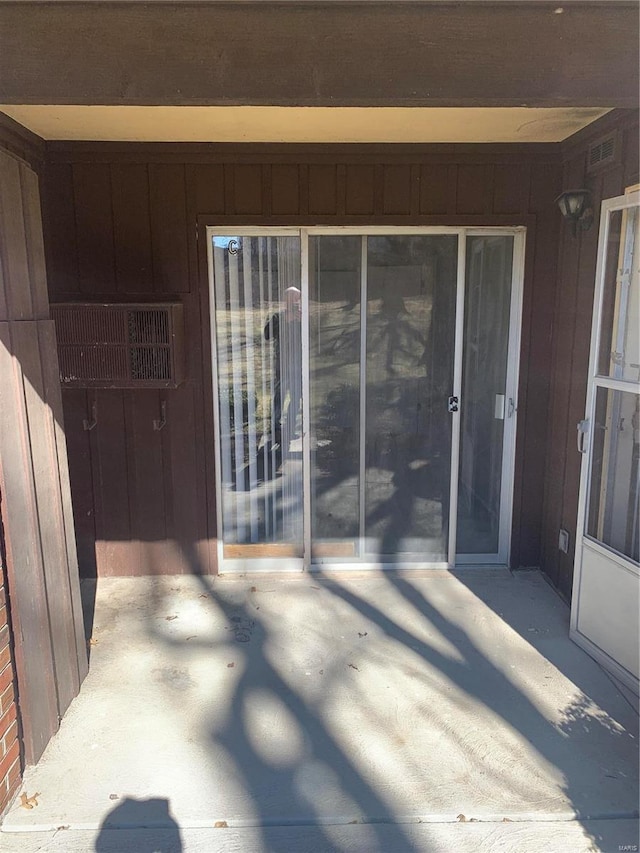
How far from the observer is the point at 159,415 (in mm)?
3775

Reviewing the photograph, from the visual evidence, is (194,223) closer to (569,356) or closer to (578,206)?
(578,206)

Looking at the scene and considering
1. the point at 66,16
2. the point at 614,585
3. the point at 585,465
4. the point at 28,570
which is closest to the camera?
the point at 66,16

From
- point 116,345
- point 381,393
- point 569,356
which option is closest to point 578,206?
point 569,356

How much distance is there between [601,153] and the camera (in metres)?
3.07

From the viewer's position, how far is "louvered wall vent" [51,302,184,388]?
335 centimetres

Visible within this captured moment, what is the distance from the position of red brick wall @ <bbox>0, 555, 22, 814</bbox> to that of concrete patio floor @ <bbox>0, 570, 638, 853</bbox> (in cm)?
9

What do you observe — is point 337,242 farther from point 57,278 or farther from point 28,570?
point 28,570

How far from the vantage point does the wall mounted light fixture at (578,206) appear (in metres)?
3.24

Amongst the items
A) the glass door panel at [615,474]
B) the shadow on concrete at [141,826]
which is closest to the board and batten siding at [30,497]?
the shadow on concrete at [141,826]

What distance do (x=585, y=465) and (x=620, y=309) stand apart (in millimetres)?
765

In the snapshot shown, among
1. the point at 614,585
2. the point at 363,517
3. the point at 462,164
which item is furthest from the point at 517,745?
→ the point at 462,164

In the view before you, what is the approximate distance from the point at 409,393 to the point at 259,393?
926mm

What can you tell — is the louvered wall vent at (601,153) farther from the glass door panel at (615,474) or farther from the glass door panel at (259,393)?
the glass door panel at (259,393)

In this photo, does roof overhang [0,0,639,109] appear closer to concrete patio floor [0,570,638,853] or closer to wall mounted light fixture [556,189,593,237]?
wall mounted light fixture [556,189,593,237]
